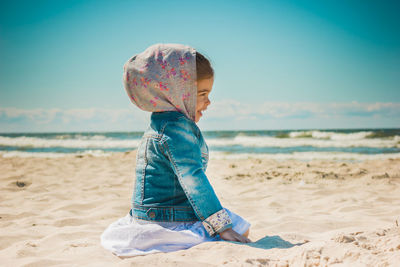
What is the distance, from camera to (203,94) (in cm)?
188

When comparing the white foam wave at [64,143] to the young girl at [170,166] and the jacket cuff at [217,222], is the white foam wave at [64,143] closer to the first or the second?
the young girl at [170,166]

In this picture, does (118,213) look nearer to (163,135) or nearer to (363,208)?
(163,135)

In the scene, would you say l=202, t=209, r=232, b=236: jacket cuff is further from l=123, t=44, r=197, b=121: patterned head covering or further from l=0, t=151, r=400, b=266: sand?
l=123, t=44, r=197, b=121: patterned head covering

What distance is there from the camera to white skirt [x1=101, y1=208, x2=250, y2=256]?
67.0 inches

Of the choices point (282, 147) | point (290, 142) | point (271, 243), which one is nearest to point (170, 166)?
point (271, 243)

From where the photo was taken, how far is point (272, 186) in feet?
14.6

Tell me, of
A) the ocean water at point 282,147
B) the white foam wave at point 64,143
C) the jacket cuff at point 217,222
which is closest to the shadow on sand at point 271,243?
the jacket cuff at point 217,222

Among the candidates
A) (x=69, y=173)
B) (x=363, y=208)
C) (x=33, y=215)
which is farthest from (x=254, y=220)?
(x=69, y=173)

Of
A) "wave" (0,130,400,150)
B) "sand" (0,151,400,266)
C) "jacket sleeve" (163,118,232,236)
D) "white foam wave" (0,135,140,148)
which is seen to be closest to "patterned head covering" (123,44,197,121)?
"jacket sleeve" (163,118,232,236)

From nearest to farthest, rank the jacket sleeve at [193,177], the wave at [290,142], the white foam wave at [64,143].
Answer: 1. the jacket sleeve at [193,177]
2. the wave at [290,142]
3. the white foam wave at [64,143]

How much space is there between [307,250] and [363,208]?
1.91 meters

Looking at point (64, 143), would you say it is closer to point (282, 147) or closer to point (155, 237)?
point (282, 147)

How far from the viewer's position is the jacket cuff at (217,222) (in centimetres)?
164

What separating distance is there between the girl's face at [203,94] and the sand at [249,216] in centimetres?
78
